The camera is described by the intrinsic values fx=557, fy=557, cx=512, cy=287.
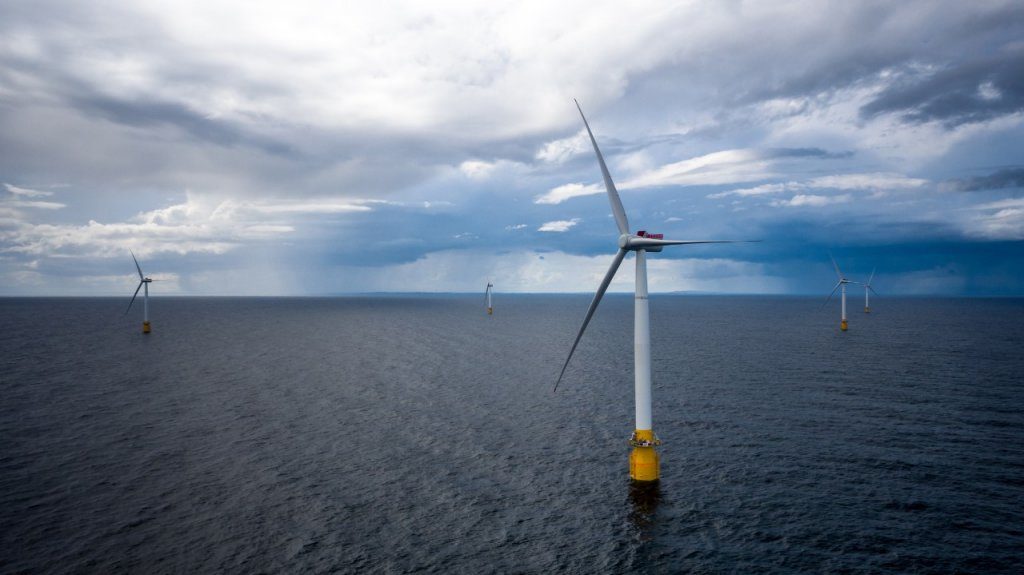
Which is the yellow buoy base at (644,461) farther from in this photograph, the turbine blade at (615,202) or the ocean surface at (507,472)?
the turbine blade at (615,202)

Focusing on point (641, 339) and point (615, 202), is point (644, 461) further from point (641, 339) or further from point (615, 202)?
point (615, 202)

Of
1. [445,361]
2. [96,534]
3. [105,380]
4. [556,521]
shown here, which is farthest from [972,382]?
[105,380]

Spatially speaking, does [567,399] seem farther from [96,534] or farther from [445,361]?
[96,534]

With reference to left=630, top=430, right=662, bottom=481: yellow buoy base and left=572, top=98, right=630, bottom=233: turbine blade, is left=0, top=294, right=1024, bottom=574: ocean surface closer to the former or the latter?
left=630, top=430, right=662, bottom=481: yellow buoy base

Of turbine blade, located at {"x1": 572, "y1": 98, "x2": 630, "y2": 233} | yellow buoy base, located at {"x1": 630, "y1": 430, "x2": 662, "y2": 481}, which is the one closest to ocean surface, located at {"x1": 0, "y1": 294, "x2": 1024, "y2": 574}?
yellow buoy base, located at {"x1": 630, "y1": 430, "x2": 662, "y2": 481}

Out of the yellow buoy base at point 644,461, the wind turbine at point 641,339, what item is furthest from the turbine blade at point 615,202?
the yellow buoy base at point 644,461

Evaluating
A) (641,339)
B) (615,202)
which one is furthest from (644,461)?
(615,202)
